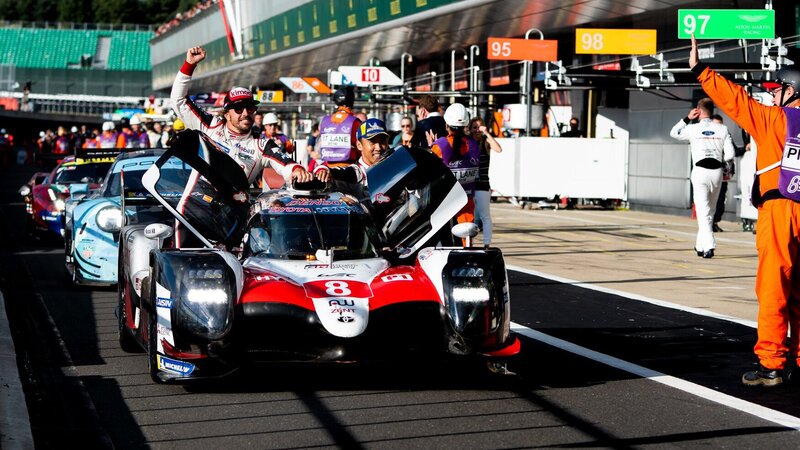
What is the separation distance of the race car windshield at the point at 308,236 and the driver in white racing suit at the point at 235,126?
98cm

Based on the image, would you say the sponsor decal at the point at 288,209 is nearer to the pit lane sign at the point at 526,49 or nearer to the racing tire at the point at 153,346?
the racing tire at the point at 153,346

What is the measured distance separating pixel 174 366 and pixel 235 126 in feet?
9.12

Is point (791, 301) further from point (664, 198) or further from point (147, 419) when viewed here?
point (664, 198)

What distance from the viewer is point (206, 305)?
7117mm

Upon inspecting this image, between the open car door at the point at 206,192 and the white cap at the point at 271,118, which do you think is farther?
the white cap at the point at 271,118

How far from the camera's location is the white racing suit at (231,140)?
937 centimetres

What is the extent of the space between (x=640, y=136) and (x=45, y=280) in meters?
17.0

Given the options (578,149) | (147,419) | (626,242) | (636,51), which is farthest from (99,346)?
(578,149)

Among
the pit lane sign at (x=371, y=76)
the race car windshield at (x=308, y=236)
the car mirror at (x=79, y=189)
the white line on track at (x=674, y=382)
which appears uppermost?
the pit lane sign at (x=371, y=76)

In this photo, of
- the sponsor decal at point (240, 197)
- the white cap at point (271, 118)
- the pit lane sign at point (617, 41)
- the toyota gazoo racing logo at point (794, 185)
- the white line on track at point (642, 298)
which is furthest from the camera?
the pit lane sign at point (617, 41)

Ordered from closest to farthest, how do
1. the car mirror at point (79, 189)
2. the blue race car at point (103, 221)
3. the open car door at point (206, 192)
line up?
the open car door at point (206, 192) < the blue race car at point (103, 221) < the car mirror at point (79, 189)

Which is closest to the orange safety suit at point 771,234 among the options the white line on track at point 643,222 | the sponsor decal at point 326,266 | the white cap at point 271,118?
the sponsor decal at point 326,266

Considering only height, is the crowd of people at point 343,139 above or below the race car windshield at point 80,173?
above

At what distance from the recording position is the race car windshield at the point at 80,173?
17.7 m
